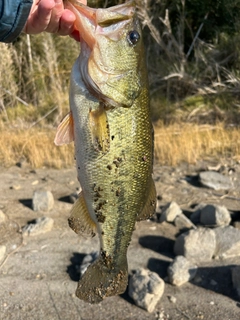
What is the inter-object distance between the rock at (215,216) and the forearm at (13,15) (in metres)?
3.56

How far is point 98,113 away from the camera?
208cm

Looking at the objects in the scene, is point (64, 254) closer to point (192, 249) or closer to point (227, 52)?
point (192, 249)

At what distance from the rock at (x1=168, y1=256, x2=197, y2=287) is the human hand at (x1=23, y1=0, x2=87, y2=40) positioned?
103 inches

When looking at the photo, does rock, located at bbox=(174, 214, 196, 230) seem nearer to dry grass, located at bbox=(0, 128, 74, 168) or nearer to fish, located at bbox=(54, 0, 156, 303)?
dry grass, located at bbox=(0, 128, 74, 168)

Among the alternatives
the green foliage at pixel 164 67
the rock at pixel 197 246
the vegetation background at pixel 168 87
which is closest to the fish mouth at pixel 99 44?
the rock at pixel 197 246

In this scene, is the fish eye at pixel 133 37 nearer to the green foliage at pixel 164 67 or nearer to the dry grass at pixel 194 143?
the dry grass at pixel 194 143

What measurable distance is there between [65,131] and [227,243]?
3.00 metres

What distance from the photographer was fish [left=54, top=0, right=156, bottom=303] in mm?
2078

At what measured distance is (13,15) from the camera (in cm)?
213

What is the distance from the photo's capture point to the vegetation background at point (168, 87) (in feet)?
25.1

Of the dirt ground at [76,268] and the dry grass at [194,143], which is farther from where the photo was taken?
the dry grass at [194,143]

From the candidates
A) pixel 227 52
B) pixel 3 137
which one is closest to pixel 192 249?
pixel 3 137

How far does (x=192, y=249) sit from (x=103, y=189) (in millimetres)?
2597

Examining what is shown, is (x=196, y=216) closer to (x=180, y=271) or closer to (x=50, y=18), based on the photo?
(x=180, y=271)
